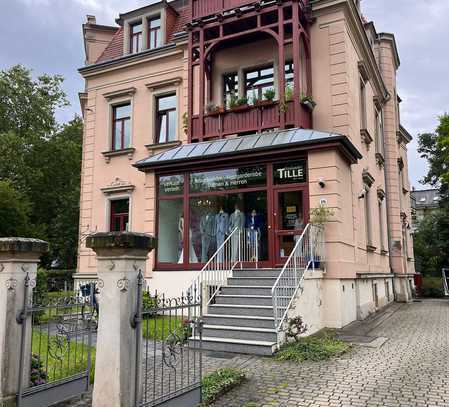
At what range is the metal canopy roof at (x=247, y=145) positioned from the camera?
11.2 m

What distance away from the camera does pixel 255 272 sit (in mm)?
10719

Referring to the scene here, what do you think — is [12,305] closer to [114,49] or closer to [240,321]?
[240,321]

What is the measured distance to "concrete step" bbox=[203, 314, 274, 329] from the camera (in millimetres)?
8500

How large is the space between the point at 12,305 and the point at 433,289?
23.2 metres

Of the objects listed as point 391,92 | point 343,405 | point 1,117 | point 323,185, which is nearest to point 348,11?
point 323,185

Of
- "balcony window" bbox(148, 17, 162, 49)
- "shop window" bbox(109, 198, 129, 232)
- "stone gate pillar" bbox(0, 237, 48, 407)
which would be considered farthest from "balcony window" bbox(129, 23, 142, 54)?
"stone gate pillar" bbox(0, 237, 48, 407)

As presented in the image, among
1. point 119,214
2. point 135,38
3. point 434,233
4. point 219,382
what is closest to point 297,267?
point 219,382

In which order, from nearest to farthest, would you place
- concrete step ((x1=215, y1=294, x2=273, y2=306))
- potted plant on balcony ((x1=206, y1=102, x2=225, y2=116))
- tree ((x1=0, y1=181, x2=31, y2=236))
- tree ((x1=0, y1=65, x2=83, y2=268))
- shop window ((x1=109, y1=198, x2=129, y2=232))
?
concrete step ((x1=215, y1=294, x2=273, y2=306)) → potted plant on balcony ((x1=206, y1=102, x2=225, y2=116)) → shop window ((x1=109, y1=198, x2=129, y2=232)) → tree ((x1=0, y1=181, x2=31, y2=236)) → tree ((x1=0, y1=65, x2=83, y2=268))

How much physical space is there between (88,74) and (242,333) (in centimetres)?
1411

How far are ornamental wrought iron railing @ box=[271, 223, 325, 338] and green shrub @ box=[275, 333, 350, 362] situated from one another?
1.50 ft

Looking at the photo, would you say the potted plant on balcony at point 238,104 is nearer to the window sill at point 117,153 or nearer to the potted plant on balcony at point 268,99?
the potted plant on balcony at point 268,99

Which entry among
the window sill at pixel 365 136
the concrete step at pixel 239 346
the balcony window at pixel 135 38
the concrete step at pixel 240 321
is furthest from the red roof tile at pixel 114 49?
the concrete step at pixel 239 346

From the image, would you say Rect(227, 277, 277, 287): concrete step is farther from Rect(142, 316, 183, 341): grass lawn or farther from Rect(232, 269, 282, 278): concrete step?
Rect(142, 316, 183, 341): grass lawn

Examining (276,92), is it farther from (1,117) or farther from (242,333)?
(1,117)
